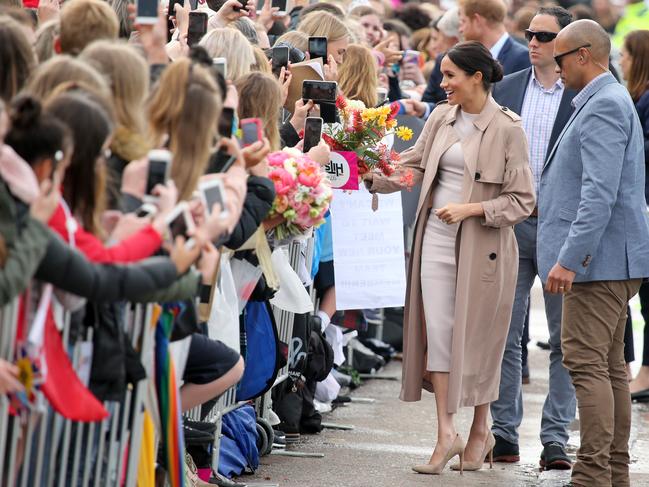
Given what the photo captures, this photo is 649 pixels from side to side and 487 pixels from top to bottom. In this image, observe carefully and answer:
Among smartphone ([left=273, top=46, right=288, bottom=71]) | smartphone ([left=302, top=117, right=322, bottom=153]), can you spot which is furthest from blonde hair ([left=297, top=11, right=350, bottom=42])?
smartphone ([left=302, top=117, right=322, bottom=153])

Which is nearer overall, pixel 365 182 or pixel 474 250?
pixel 474 250

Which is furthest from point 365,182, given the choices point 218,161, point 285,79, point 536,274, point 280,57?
point 218,161

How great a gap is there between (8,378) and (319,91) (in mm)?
3533

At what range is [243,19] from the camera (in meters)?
7.66

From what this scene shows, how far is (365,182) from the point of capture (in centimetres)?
741

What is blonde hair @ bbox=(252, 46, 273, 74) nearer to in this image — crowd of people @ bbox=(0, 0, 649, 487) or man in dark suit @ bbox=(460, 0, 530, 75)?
crowd of people @ bbox=(0, 0, 649, 487)

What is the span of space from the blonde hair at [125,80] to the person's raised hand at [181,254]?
57cm

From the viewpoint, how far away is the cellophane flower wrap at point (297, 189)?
6.00 m

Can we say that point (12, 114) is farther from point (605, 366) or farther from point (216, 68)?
point (605, 366)

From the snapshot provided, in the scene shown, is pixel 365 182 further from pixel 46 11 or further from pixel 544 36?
pixel 46 11

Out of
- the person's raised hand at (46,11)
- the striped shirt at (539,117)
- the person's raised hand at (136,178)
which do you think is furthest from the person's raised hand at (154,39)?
the striped shirt at (539,117)

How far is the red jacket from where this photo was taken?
3.75 metres

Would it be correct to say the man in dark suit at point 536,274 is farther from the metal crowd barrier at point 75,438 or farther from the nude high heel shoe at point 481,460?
the metal crowd barrier at point 75,438

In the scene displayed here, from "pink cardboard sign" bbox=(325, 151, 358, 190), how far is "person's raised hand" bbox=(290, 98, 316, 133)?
27 centimetres
